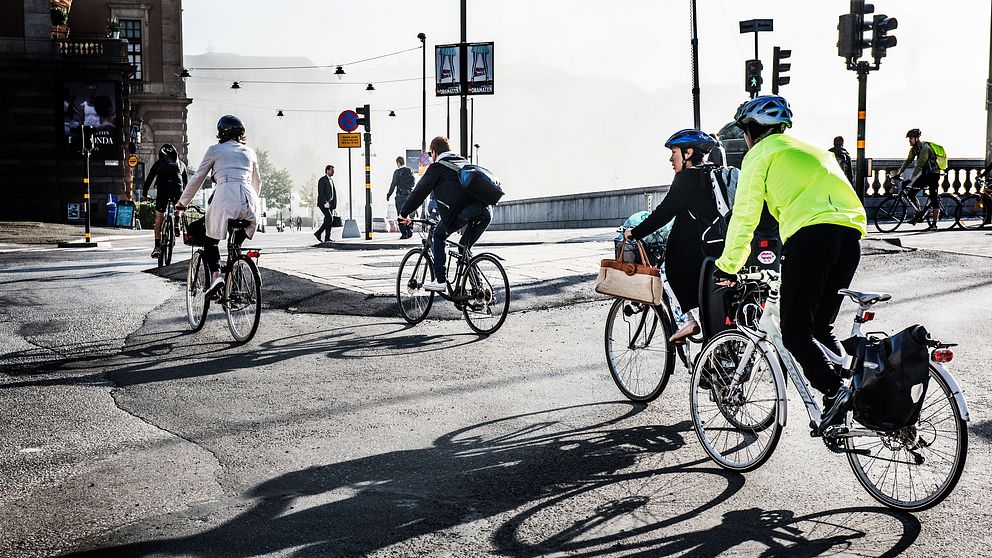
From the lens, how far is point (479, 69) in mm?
21375

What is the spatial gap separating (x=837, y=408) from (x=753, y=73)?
70.7 feet

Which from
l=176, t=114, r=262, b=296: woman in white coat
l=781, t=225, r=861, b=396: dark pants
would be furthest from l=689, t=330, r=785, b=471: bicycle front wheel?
l=176, t=114, r=262, b=296: woman in white coat

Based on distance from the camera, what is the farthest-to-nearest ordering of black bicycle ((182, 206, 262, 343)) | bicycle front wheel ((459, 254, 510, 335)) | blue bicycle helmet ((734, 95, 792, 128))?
bicycle front wheel ((459, 254, 510, 335)) < black bicycle ((182, 206, 262, 343)) < blue bicycle helmet ((734, 95, 792, 128))

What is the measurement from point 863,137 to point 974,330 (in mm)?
11090

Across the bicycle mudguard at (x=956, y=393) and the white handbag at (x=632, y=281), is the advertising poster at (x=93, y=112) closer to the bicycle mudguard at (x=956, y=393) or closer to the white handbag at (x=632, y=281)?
the white handbag at (x=632, y=281)

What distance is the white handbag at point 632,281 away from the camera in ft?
20.4

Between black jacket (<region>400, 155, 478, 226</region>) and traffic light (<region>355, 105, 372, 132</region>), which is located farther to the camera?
traffic light (<region>355, 105, 372, 132</region>)

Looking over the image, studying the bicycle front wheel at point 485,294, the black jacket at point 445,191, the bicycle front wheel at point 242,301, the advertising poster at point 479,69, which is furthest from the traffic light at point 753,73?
the bicycle front wheel at point 242,301

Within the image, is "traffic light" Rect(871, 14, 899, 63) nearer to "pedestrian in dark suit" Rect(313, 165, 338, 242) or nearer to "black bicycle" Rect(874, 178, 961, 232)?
"black bicycle" Rect(874, 178, 961, 232)

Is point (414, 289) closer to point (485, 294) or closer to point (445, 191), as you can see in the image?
point (485, 294)

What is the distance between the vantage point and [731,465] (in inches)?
200

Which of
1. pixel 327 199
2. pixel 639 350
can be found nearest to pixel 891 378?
pixel 639 350

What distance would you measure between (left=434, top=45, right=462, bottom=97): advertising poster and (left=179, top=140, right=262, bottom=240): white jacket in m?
12.3

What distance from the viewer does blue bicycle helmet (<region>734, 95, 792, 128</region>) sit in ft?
16.4
